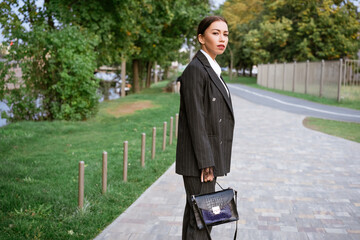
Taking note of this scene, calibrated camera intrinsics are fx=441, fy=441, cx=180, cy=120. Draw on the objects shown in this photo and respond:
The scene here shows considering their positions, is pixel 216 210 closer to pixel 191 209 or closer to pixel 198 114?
pixel 191 209

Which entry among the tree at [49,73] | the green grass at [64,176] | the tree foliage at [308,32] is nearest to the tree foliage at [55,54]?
the tree at [49,73]

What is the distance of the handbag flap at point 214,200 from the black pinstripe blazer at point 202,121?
16 cm

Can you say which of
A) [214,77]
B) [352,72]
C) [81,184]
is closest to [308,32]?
[352,72]

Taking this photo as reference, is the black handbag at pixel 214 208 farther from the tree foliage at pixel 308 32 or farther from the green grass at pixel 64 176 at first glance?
the tree foliage at pixel 308 32

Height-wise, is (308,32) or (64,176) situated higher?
(308,32)

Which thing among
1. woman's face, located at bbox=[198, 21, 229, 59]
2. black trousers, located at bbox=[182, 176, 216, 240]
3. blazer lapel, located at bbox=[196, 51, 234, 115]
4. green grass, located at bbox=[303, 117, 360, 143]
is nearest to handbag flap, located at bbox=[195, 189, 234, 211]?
black trousers, located at bbox=[182, 176, 216, 240]

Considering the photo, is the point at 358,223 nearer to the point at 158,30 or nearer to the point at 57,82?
the point at 57,82

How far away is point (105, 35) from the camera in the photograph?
1647 centimetres

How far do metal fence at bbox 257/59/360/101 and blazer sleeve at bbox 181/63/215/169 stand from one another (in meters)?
19.6

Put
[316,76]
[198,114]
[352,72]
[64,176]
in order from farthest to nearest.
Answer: [316,76] → [352,72] → [64,176] → [198,114]

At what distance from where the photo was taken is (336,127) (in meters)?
13.5

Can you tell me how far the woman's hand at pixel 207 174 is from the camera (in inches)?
126

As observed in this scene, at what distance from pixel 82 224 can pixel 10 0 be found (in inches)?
460

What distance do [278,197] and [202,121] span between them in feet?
10.6
